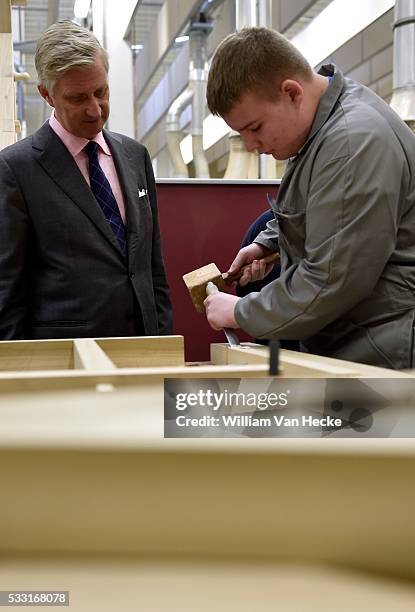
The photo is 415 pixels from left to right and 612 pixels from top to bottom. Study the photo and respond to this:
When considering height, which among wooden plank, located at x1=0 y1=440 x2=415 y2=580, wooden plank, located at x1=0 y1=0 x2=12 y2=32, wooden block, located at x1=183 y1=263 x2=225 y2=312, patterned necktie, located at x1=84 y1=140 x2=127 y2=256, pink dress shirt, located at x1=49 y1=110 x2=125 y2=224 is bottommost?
wooden plank, located at x1=0 y1=440 x2=415 y2=580

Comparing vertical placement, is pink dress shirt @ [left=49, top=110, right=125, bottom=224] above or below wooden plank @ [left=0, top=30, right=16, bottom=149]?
below

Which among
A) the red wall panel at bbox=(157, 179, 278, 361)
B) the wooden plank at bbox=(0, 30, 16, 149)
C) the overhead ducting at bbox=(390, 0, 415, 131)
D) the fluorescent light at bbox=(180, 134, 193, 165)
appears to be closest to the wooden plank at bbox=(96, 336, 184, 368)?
the red wall panel at bbox=(157, 179, 278, 361)

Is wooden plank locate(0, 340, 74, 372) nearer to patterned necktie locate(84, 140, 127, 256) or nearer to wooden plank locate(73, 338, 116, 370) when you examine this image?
wooden plank locate(73, 338, 116, 370)

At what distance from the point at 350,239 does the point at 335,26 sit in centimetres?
580

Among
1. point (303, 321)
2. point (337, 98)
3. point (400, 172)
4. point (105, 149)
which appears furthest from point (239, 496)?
point (105, 149)

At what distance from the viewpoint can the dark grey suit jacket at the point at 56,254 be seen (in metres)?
1.86

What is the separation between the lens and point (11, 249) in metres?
1.83

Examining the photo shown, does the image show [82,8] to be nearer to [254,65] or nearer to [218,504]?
[254,65]

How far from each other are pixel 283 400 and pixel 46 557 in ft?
0.99

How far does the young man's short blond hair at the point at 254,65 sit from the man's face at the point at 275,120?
0.02 metres

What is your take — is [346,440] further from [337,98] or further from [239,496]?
[337,98]

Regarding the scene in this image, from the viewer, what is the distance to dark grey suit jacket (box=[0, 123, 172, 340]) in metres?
1.86

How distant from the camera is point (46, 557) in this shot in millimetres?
683

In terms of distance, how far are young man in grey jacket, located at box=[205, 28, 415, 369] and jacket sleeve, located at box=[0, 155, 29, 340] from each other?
0.64 m
